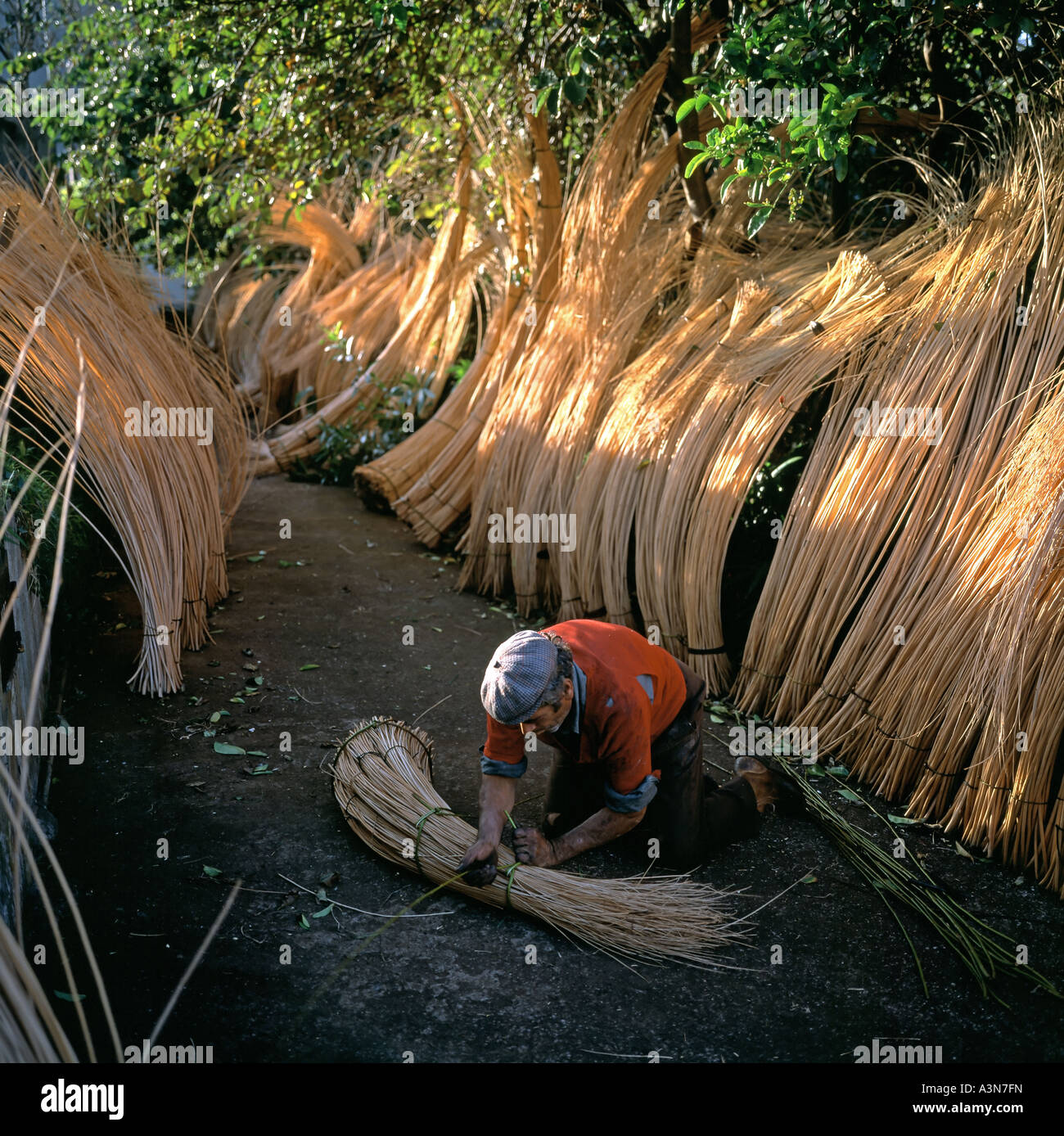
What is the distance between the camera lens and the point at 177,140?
4.84 meters

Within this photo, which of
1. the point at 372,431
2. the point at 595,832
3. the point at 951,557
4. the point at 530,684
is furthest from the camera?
the point at 372,431

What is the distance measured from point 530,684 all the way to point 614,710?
0.84 ft

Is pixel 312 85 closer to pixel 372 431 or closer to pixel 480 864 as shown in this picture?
pixel 372 431

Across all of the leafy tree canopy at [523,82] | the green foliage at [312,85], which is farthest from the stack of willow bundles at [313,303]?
the green foliage at [312,85]

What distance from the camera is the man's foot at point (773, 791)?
3066mm

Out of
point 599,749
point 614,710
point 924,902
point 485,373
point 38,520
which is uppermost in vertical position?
point 485,373

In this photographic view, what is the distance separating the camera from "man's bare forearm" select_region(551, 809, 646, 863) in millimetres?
2546

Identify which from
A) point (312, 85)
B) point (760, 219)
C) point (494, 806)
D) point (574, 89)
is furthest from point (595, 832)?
point (312, 85)

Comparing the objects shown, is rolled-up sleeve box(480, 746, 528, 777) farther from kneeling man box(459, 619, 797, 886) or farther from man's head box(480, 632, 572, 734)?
man's head box(480, 632, 572, 734)

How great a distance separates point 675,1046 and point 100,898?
143 cm

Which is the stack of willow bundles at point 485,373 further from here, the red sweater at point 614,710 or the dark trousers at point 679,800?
the red sweater at point 614,710

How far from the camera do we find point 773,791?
3.10 m

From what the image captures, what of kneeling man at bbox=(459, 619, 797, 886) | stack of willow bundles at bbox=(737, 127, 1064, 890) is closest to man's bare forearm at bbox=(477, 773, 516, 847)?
kneeling man at bbox=(459, 619, 797, 886)

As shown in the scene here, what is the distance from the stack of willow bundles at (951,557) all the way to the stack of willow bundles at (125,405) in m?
2.15
